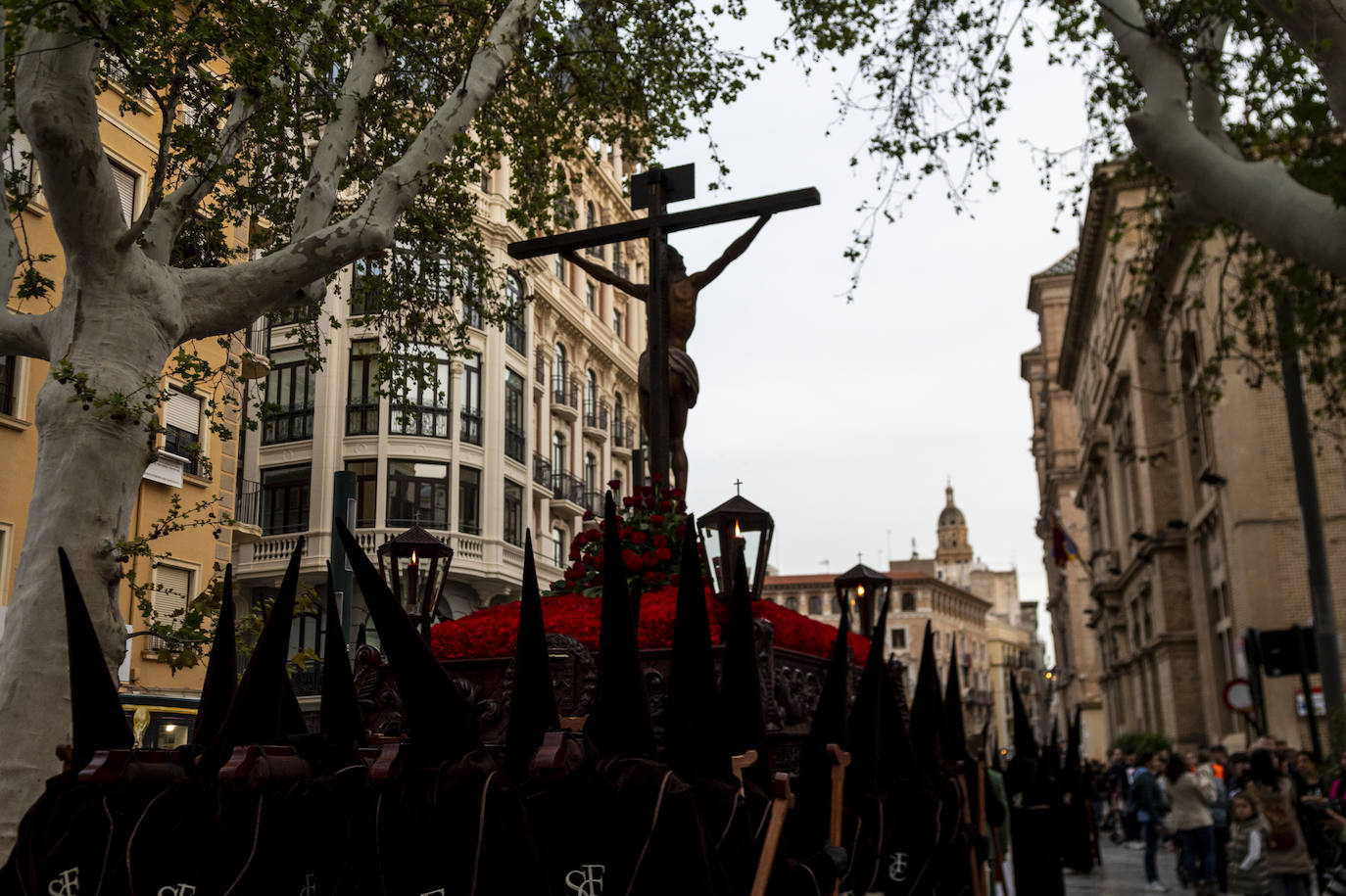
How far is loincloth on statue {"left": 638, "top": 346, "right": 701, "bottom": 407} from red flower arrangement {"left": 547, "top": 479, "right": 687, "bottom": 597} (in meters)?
0.89

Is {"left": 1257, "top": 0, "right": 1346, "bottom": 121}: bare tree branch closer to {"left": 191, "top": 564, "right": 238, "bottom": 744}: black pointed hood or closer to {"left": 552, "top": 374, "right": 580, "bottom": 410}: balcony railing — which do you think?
{"left": 191, "top": 564, "right": 238, "bottom": 744}: black pointed hood

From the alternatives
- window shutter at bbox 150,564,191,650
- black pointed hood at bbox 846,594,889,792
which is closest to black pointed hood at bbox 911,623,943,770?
black pointed hood at bbox 846,594,889,792

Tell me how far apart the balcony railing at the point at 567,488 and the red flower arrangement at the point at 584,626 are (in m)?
31.6

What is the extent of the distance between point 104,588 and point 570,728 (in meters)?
4.73

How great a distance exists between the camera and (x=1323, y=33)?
871cm

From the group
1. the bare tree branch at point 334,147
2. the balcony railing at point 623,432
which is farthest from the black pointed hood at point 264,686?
the balcony railing at point 623,432

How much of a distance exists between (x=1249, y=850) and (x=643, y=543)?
7182 millimetres

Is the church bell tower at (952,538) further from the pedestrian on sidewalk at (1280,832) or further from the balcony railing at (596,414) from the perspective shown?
the pedestrian on sidewalk at (1280,832)

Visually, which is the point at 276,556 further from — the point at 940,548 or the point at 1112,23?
the point at 940,548

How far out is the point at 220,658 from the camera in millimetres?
5355

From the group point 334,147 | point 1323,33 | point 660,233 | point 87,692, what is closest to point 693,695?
point 87,692

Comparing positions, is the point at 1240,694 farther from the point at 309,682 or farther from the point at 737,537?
the point at 309,682

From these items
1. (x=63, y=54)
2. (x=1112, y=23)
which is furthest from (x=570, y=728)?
(x=1112, y=23)

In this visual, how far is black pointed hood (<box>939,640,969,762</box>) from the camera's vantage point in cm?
816
